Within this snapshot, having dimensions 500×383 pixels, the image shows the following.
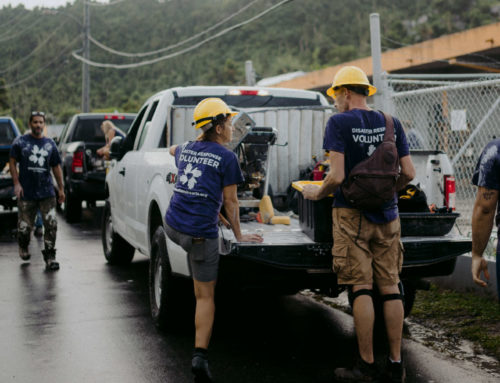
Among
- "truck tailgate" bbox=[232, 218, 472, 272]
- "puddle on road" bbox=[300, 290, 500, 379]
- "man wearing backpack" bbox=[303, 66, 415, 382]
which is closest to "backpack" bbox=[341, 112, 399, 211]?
"man wearing backpack" bbox=[303, 66, 415, 382]

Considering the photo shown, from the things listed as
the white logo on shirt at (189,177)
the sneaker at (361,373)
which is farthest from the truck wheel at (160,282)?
the sneaker at (361,373)

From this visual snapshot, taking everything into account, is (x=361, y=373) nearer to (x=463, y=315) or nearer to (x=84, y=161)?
(x=463, y=315)

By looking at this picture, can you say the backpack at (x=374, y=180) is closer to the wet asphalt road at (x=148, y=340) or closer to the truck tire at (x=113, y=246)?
the wet asphalt road at (x=148, y=340)

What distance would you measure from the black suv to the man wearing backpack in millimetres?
8585

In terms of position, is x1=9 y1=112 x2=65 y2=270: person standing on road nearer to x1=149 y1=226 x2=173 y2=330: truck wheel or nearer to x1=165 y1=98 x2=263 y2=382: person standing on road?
x1=149 y1=226 x2=173 y2=330: truck wheel

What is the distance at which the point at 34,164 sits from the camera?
899 cm

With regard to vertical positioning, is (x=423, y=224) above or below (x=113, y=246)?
above

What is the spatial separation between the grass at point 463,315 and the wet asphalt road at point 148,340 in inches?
21.7

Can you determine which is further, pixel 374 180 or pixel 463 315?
pixel 463 315

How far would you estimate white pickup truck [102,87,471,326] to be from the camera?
16.3ft

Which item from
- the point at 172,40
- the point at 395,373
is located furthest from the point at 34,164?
the point at 172,40

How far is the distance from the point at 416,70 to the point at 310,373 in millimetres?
20472

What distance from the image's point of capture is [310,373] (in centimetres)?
491

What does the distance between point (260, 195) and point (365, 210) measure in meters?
1.91
